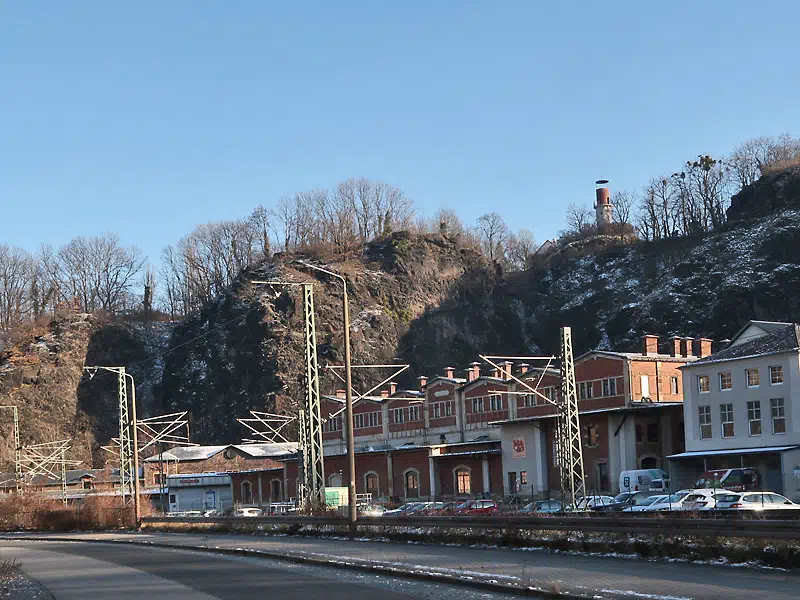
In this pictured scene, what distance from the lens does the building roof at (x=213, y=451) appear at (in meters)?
101

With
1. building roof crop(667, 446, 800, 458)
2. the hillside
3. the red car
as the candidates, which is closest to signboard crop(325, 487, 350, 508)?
the red car

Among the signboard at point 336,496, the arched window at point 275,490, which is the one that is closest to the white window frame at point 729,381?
the signboard at point 336,496

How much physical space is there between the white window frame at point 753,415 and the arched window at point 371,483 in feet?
107

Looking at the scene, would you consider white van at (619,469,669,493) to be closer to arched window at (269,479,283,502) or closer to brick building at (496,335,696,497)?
brick building at (496,335,696,497)

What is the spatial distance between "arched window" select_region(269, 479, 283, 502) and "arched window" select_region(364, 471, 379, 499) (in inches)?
464

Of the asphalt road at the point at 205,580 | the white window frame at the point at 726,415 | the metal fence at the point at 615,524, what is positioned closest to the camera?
the asphalt road at the point at 205,580

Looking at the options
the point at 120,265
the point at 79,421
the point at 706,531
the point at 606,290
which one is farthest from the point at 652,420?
the point at 120,265

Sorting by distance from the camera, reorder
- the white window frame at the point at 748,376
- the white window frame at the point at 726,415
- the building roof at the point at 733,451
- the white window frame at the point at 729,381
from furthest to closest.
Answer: the white window frame at the point at 729,381 → the white window frame at the point at 726,415 → the white window frame at the point at 748,376 → the building roof at the point at 733,451

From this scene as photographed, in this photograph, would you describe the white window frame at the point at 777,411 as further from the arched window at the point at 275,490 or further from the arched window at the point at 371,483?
the arched window at the point at 275,490

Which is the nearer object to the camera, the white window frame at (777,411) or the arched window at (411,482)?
the white window frame at (777,411)

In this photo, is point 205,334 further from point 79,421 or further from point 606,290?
point 606,290

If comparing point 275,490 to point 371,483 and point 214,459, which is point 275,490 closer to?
point 371,483

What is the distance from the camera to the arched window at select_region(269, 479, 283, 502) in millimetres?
90512

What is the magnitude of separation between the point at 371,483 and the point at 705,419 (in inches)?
1214
